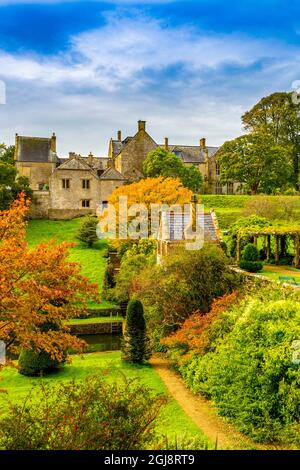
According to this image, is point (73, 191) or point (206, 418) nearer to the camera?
point (206, 418)

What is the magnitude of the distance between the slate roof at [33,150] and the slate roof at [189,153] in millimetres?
22560

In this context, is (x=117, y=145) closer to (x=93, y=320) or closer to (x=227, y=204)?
(x=227, y=204)

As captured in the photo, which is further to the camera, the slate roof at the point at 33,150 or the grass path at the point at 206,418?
the slate roof at the point at 33,150

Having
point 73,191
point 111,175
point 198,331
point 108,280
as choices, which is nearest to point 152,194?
point 108,280

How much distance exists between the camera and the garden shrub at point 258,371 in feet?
42.9

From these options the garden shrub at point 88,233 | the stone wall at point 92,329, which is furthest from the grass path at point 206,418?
the garden shrub at point 88,233

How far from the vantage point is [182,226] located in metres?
26.8

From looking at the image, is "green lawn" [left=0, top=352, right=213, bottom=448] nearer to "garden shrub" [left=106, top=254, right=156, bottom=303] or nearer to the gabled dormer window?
"garden shrub" [left=106, top=254, right=156, bottom=303]

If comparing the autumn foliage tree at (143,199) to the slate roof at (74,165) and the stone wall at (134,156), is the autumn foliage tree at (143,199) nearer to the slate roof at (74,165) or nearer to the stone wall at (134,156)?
the slate roof at (74,165)

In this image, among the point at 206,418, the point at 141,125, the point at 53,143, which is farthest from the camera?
the point at 141,125

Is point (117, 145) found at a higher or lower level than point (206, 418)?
higher

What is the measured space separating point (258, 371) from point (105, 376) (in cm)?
715

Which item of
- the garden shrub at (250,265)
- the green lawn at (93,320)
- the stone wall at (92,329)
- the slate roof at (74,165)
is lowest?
the stone wall at (92,329)

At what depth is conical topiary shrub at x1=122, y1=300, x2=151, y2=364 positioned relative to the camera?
68.5 feet
